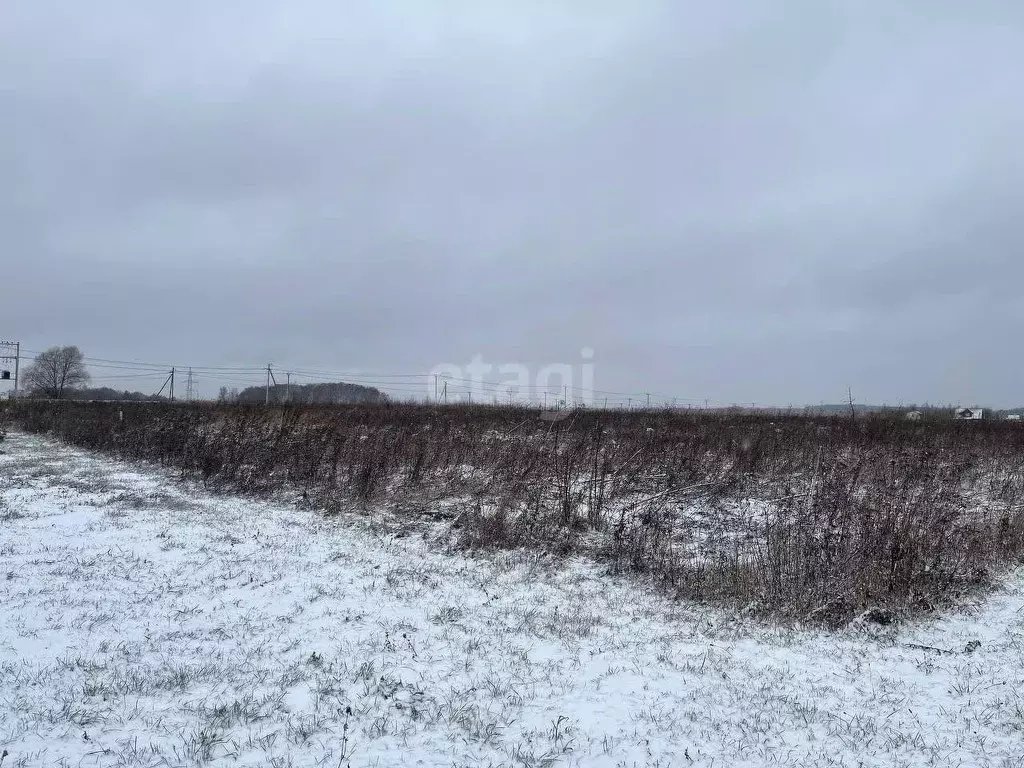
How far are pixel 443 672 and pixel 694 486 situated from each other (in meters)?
7.11

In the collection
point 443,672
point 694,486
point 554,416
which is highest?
point 554,416

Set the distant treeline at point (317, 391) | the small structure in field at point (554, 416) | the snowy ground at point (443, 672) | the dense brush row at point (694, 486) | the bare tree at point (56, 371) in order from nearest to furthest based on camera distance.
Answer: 1. the snowy ground at point (443, 672)
2. the dense brush row at point (694, 486)
3. the small structure in field at point (554, 416)
4. the distant treeline at point (317, 391)
5. the bare tree at point (56, 371)

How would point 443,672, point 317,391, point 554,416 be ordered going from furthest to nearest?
point 317,391
point 554,416
point 443,672

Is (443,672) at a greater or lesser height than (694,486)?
lesser

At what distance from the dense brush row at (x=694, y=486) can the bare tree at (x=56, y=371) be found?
45504 mm

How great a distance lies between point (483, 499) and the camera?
10273mm

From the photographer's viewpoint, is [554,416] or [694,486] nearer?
[694,486]

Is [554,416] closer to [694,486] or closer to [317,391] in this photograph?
[694,486]

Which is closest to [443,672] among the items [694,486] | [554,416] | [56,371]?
[694,486]

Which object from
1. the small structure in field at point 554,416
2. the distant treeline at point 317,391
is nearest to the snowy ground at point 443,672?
the small structure in field at point 554,416

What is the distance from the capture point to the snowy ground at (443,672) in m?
3.38

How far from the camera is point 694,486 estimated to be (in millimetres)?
10500

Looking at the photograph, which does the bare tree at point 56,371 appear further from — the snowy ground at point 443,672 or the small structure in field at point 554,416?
the snowy ground at point 443,672

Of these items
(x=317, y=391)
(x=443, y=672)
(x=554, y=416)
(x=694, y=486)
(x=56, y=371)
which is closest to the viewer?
(x=443, y=672)
